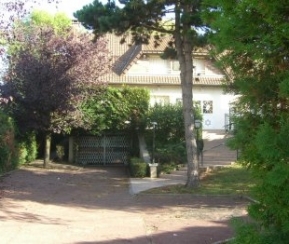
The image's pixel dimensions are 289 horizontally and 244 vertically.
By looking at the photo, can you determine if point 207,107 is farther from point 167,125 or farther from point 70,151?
point 70,151

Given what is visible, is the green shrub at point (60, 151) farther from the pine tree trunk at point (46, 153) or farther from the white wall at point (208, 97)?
the white wall at point (208, 97)

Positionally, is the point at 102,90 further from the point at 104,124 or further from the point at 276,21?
the point at 276,21

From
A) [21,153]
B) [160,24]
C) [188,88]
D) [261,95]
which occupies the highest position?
[160,24]

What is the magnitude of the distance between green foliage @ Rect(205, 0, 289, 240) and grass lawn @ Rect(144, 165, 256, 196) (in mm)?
8888

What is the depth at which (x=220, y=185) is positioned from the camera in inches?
646

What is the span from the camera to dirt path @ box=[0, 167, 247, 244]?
8.63m

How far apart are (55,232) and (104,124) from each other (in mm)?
17893

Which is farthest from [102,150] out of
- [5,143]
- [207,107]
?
[207,107]

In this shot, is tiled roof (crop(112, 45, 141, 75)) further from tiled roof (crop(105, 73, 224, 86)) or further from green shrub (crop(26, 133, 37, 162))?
green shrub (crop(26, 133, 37, 162))

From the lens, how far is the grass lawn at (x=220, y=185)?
15.0m

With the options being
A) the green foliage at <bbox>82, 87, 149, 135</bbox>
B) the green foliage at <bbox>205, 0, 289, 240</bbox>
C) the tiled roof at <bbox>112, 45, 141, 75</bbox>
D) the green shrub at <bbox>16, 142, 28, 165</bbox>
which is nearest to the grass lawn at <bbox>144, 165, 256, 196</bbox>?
the green foliage at <bbox>82, 87, 149, 135</bbox>

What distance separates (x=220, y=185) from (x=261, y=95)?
1202 centimetres

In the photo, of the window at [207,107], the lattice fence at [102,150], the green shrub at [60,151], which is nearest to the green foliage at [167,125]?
the lattice fence at [102,150]

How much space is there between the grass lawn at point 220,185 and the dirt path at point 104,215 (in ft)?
2.96
